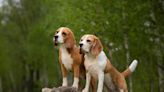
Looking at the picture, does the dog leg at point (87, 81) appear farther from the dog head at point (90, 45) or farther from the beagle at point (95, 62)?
the dog head at point (90, 45)

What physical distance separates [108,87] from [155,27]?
8.31 m

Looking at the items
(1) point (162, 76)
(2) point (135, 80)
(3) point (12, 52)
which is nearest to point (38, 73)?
(3) point (12, 52)

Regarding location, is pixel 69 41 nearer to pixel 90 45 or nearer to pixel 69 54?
pixel 69 54

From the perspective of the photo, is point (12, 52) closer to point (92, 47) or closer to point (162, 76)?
point (162, 76)

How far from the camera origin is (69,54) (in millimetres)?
7855

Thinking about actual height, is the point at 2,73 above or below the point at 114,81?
below

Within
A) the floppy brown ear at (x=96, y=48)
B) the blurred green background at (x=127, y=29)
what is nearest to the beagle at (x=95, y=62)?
the floppy brown ear at (x=96, y=48)

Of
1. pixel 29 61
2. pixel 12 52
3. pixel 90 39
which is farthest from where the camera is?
pixel 12 52

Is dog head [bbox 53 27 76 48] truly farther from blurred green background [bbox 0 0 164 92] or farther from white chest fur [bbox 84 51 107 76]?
blurred green background [bbox 0 0 164 92]

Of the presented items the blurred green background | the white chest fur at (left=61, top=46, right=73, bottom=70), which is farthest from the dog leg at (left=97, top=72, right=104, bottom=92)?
the blurred green background

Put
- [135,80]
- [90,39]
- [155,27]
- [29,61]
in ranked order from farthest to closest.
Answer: [29,61], [135,80], [155,27], [90,39]

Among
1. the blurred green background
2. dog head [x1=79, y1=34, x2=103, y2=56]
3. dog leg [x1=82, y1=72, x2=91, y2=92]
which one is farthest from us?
the blurred green background

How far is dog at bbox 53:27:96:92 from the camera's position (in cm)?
770

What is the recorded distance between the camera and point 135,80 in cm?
1945
